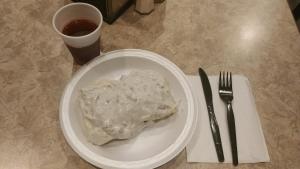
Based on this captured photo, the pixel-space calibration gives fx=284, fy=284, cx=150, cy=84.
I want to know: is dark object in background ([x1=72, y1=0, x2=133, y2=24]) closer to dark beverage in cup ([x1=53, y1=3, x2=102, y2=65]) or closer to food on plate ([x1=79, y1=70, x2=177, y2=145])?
dark beverage in cup ([x1=53, y1=3, x2=102, y2=65])

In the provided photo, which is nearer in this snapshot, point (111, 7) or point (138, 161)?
point (138, 161)

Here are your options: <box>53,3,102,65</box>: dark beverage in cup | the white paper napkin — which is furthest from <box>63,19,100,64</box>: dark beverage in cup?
the white paper napkin

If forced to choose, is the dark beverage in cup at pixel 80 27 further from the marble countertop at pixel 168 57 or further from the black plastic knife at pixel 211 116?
the black plastic knife at pixel 211 116

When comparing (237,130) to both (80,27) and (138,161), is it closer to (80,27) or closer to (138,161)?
(138,161)

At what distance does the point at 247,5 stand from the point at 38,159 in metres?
0.79

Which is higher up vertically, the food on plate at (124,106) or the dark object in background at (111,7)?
the dark object in background at (111,7)

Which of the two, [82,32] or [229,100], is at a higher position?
[82,32]

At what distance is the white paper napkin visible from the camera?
66cm

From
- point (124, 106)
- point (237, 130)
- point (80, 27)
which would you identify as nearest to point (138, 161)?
point (124, 106)

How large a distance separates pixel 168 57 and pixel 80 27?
260 mm

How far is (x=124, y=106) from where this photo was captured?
631 millimetres

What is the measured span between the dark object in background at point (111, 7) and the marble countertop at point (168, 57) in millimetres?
19

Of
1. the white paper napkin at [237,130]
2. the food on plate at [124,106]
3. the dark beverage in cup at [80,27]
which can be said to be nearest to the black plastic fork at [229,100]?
the white paper napkin at [237,130]

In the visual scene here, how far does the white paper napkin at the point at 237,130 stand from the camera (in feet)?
2.17
